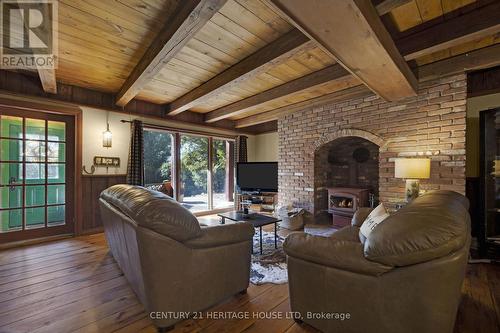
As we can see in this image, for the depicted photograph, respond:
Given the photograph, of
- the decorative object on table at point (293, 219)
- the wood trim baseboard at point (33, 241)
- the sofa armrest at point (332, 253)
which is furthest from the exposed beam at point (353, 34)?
the wood trim baseboard at point (33, 241)

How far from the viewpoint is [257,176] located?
5.15 metres

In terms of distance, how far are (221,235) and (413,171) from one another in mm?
2472

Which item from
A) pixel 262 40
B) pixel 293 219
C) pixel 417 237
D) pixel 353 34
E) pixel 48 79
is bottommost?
pixel 293 219

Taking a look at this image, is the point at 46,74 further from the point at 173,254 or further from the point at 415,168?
the point at 415,168

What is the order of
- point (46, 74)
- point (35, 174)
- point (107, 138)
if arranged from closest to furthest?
1. point (46, 74)
2. point (35, 174)
3. point (107, 138)

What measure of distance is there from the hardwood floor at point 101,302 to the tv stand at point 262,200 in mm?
2884

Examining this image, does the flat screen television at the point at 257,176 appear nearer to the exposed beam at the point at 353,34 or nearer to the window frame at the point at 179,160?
the window frame at the point at 179,160

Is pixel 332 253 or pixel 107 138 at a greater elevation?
pixel 107 138

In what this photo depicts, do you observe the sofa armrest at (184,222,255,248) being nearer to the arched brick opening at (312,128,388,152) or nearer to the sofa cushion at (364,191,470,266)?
the sofa cushion at (364,191,470,266)

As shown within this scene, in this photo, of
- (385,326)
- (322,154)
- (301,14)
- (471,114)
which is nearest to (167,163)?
(322,154)

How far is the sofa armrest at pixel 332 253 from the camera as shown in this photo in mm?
1247

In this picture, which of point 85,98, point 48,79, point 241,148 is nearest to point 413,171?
point 241,148

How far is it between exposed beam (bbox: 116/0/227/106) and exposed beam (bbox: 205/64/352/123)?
5.62 feet
